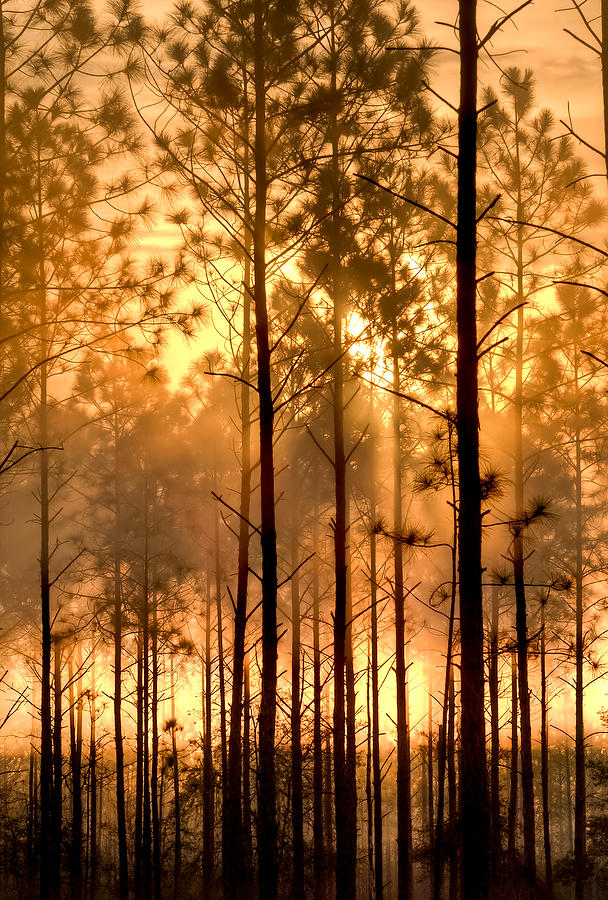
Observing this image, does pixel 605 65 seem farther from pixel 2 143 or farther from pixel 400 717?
pixel 400 717

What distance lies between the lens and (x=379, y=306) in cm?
1096

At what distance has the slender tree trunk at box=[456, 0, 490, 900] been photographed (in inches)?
165

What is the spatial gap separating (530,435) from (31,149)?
39.4ft

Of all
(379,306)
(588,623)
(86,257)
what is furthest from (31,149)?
(588,623)

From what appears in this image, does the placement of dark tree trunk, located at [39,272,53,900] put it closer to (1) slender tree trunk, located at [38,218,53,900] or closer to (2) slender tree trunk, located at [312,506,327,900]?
(1) slender tree trunk, located at [38,218,53,900]

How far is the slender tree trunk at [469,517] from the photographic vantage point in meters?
4.18

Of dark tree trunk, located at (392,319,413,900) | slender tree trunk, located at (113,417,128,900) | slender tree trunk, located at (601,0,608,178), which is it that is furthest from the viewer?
slender tree trunk, located at (113,417,128,900)

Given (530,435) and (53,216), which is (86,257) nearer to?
(53,216)

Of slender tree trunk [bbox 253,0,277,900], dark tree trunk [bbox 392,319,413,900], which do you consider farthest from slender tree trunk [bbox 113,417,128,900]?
slender tree trunk [bbox 253,0,277,900]

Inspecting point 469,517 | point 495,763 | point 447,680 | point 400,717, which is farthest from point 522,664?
point 469,517

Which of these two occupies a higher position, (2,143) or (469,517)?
(2,143)

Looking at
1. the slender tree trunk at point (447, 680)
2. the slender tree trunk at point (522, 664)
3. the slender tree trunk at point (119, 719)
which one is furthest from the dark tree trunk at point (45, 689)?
the slender tree trunk at point (522, 664)

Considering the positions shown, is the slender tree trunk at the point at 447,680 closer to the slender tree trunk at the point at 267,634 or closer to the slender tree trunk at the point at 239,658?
the slender tree trunk at the point at 267,634

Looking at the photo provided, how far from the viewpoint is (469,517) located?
14.4 ft
